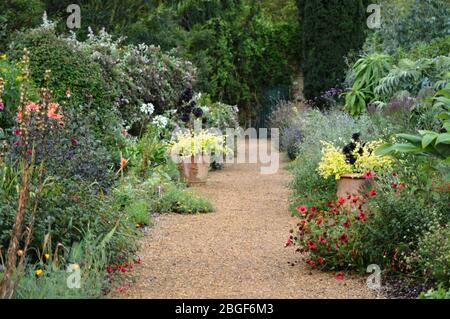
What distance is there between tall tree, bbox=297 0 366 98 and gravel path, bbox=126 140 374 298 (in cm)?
1006

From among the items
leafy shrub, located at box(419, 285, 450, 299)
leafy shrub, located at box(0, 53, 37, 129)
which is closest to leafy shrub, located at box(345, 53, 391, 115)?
leafy shrub, located at box(0, 53, 37, 129)

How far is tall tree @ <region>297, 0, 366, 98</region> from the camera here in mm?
19469

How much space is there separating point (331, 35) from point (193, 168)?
9354 millimetres

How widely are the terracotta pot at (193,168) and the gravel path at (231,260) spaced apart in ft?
4.05

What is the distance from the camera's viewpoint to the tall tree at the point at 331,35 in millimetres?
19469

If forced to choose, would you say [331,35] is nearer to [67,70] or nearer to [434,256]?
[67,70]

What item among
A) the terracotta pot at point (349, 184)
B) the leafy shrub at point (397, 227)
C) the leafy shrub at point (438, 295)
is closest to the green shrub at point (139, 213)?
the terracotta pot at point (349, 184)

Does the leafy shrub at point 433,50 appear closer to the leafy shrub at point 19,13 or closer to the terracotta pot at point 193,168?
the terracotta pot at point 193,168

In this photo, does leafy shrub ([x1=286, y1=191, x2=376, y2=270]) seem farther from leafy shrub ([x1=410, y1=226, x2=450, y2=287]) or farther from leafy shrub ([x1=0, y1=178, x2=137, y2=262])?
leafy shrub ([x1=0, y1=178, x2=137, y2=262])

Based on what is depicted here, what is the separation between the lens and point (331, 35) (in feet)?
64.0

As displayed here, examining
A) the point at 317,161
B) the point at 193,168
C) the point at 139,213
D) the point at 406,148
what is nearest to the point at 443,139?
the point at 406,148
